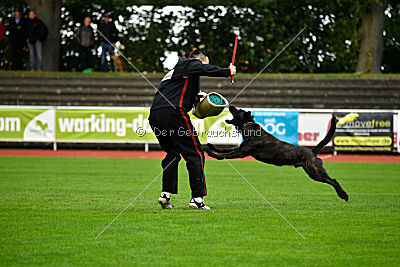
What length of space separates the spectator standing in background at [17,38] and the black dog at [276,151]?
718 inches

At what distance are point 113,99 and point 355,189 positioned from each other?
555 inches

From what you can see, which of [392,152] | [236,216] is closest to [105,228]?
[236,216]

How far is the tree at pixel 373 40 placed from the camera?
86.5 ft

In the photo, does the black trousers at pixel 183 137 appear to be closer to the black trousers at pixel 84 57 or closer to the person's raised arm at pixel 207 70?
the person's raised arm at pixel 207 70

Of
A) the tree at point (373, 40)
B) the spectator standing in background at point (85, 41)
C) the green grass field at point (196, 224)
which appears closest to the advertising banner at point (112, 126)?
the spectator standing in background at point (85, 41)

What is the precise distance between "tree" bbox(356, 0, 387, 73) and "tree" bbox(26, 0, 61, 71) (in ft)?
41.5

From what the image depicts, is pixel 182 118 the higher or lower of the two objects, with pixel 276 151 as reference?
higher

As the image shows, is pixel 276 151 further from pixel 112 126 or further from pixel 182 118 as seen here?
pixel 112 126

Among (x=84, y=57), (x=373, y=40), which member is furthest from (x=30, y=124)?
(x=373, y=40)

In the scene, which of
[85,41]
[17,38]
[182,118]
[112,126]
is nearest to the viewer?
[182,118]

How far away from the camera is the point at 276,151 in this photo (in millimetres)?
7836

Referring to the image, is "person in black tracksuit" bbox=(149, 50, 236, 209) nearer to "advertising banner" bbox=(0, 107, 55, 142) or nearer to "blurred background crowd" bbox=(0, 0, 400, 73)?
"advertising banner" bbox=(0, 107, 55, 142)

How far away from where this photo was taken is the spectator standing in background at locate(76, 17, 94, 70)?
24.6 m

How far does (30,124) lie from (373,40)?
47.1ft
